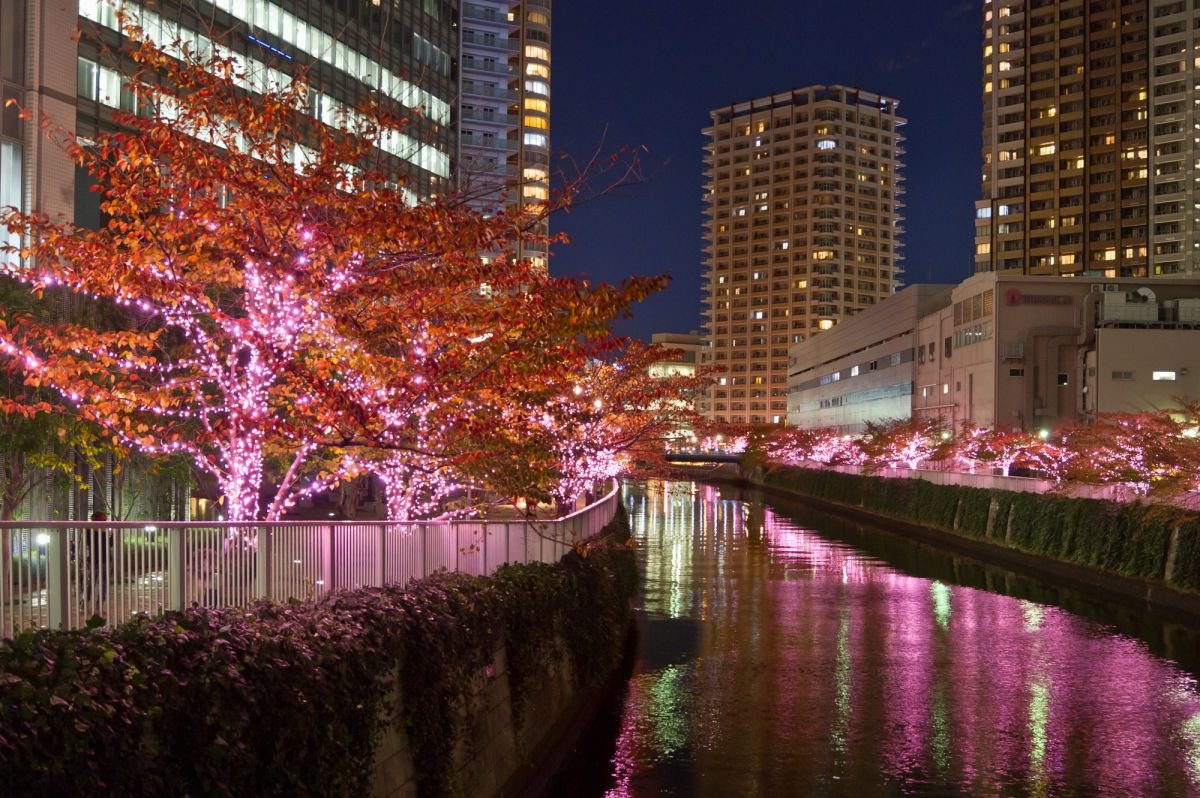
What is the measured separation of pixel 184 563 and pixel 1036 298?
69773 millimetres

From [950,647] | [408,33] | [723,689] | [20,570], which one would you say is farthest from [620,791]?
[408,33]

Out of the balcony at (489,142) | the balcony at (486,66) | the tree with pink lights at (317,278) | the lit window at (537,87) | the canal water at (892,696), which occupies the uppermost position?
the lit window at (537,87)

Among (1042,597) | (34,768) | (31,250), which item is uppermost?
(31,250)

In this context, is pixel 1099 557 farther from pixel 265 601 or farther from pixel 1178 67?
pixel 1178 67

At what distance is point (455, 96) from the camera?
62.2 metres

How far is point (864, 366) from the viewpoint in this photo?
106125 millimetres

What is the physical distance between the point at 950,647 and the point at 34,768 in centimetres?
2117

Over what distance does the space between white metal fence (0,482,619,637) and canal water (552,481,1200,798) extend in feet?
14.4

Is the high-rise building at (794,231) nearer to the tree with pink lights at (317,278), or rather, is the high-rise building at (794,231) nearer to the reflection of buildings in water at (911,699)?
the reflection of buildings in water at (911,699)

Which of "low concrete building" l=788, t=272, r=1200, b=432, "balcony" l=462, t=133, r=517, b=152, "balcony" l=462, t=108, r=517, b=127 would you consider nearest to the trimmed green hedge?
"low concrete building" l=788, t=272, r=1200, b=432

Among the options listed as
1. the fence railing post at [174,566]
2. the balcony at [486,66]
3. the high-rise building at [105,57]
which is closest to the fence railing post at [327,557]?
the fence railing post at [174,566]

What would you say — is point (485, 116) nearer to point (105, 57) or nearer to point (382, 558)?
point (105, 57)

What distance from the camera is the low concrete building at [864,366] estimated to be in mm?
90438

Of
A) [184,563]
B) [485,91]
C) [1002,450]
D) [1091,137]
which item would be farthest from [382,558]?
[1091,137]
